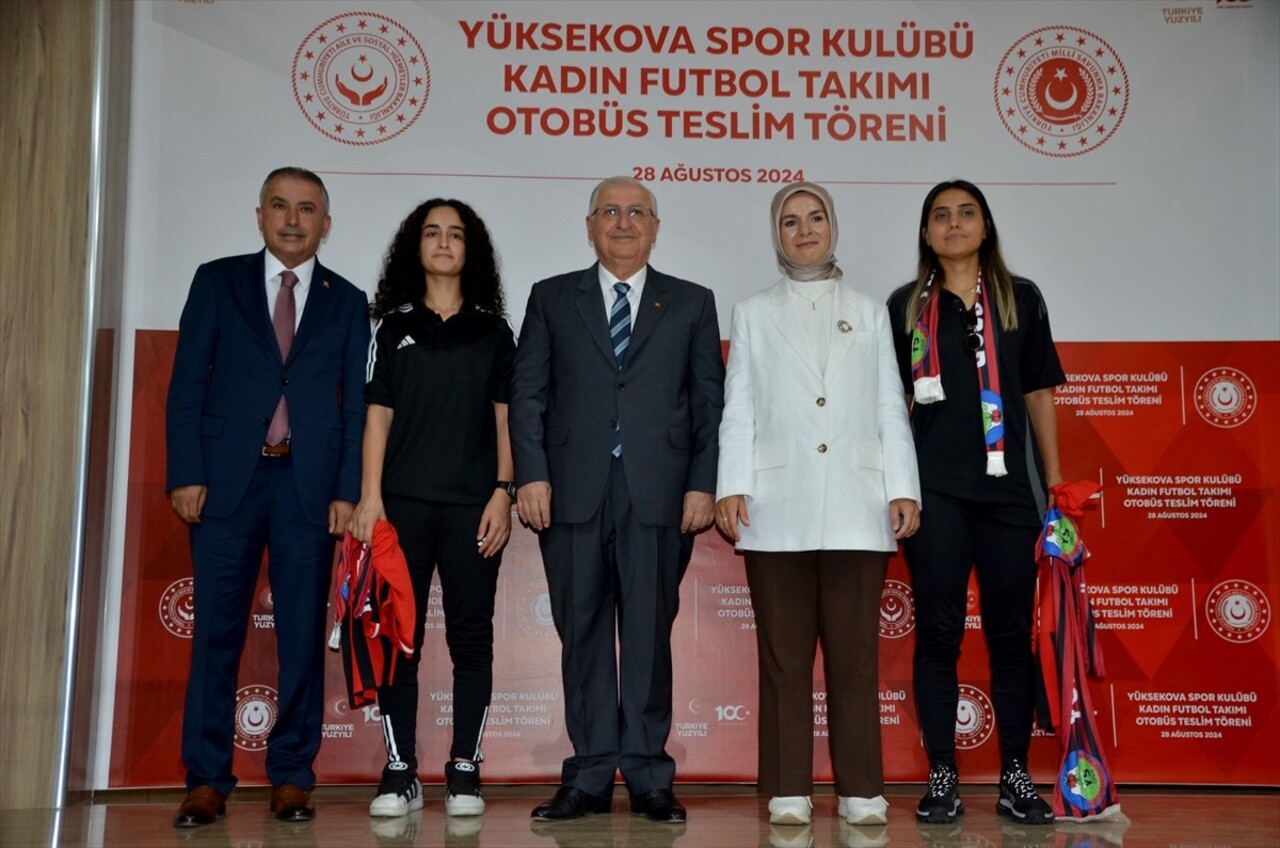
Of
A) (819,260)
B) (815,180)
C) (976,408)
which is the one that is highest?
(815,180)

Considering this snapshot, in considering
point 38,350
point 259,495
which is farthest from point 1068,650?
point 38,350

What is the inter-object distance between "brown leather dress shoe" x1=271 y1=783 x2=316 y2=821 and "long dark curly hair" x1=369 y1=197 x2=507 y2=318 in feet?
4.72

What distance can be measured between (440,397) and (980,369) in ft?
5.22

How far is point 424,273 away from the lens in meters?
3.62

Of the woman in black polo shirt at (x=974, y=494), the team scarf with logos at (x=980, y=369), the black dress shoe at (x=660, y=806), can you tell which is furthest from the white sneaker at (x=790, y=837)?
the team scarf with logos at (x=980, y=369)

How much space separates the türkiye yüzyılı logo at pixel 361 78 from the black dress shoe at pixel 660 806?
8.18 feet

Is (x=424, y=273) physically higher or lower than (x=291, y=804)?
higher

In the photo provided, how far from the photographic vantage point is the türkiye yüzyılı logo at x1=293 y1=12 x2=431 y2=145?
13.8ft

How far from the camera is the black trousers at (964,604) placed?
3275 mm

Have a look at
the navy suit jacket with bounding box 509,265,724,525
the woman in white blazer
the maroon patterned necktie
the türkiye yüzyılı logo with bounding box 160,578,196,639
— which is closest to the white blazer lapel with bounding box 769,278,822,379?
the woman in white blazer

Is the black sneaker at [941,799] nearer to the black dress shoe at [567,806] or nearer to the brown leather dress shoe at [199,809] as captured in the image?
the black dress shoe at [567,806]

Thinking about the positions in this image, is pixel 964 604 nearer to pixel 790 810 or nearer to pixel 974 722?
pixel 790 810

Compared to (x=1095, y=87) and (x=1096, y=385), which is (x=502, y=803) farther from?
(x=1095, y=87)

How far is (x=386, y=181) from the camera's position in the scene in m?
4.19
